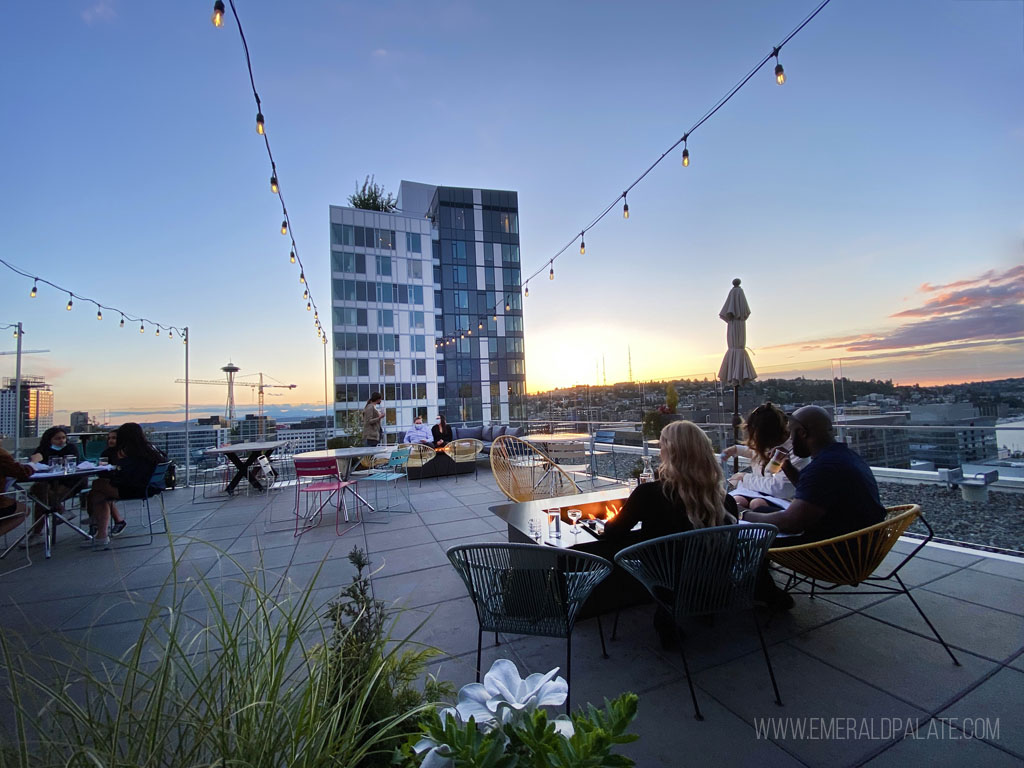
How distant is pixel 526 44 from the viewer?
5.94 meters

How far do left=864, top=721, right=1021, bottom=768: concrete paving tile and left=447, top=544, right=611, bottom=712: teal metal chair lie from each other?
1.07m

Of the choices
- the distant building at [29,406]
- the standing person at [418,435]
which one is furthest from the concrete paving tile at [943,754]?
the distant building at [29,406]

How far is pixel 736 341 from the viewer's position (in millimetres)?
4535

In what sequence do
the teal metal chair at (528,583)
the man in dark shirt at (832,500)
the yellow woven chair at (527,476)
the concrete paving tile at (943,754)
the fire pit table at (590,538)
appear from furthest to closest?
the yellow woven chair at (527,476), the fire pit table at (590,538), the man in dark shirt at (832,500), the teal metal chair at (528,583), the concrete paving tile at (943,754)

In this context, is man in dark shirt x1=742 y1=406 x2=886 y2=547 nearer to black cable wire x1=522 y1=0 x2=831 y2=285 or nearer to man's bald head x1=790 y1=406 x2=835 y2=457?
man's bald head x1=790 y1=406 x2=835 y2=457

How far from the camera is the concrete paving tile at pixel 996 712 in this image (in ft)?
4.85

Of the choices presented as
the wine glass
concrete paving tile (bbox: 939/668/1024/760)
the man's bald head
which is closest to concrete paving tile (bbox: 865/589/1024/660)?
concrete paving tile (bbox: 939/668/1024/760)

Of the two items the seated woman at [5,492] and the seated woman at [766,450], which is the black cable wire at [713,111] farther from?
the seated woman at [5,492]

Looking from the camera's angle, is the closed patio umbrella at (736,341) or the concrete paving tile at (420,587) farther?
the closed patio umbrella at (736,341)

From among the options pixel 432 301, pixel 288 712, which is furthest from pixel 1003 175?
pixel 432 301

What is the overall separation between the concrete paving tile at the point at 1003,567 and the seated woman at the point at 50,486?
24.6 feet

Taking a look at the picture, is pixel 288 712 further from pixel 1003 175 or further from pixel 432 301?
pixel 432 301

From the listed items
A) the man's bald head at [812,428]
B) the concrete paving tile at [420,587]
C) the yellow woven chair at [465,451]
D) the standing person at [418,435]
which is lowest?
the concrete paving tile at [420,587]

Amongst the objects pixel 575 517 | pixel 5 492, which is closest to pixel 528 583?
pixel 575 517
